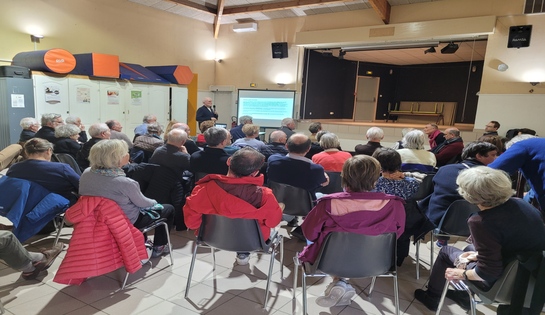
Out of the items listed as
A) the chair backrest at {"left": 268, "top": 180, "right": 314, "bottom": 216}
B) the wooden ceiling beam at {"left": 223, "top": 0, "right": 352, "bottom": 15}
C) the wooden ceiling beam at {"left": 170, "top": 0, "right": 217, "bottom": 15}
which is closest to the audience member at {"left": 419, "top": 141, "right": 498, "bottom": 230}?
the chair backrest at {"left": 268, "top": 180, "right": 314, "bottom": 216}

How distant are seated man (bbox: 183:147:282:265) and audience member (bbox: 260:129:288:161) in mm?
1871

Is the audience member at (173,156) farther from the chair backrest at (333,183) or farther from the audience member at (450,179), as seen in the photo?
the audience member at (450,179)

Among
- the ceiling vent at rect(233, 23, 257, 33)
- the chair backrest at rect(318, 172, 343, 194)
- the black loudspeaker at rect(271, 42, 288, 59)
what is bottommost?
the chair backrest at rect(318, 172, 343, 194)

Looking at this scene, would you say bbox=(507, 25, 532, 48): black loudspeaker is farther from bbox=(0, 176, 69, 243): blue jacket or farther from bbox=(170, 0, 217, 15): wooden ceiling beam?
bbox=(0, 176, 69, 243): blue jacket

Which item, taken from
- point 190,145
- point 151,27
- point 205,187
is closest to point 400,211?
point 205,187

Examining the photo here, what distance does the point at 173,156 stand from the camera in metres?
3.28

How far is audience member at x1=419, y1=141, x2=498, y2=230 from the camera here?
268 centimetres

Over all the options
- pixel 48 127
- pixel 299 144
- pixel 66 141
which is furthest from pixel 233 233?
pixel 48 127

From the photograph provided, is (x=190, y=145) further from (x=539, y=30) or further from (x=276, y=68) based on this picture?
(x=539, y=30)

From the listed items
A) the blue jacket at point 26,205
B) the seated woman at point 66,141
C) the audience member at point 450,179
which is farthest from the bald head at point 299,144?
the seated woman at point 66,141

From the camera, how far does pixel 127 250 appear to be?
239 centimetres

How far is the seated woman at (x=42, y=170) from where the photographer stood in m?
2.64

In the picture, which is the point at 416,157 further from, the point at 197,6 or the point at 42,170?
the point at 197,6

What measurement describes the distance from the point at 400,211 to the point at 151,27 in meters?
9.18
